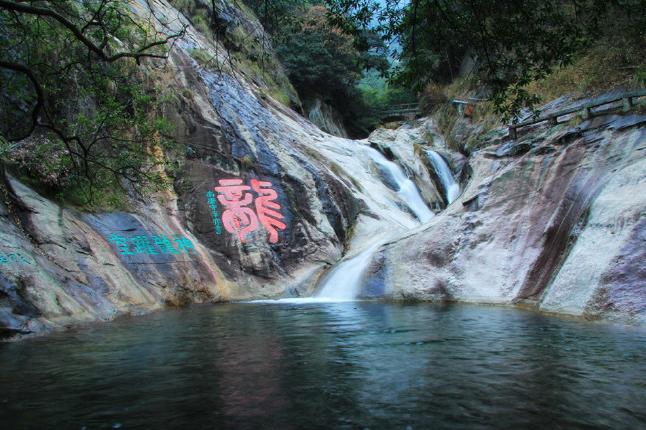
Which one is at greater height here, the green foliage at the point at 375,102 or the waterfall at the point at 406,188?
the green foliage at the point at 375,102

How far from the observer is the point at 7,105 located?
1160 cm

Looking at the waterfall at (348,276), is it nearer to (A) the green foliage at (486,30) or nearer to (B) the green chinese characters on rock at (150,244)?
(B) the green chinese characters on rock at (150,244)

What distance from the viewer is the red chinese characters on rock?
50.9 ft

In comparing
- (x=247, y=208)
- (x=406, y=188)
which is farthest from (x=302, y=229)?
(x=406, y=188)

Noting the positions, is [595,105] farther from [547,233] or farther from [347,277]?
[347,277]

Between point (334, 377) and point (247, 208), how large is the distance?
465 inches

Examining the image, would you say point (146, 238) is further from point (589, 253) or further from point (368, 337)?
point (589, 253)

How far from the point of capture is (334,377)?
4695 millimetres

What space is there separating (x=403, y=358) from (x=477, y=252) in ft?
23.5

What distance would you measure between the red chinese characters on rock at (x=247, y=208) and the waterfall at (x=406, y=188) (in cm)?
714

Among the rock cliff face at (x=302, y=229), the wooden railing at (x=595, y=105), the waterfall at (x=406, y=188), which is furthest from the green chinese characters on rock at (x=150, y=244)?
the waterfall at (x=406, y=188)

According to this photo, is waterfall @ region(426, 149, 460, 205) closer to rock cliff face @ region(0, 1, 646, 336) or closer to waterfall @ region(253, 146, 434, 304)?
rock cliff face @ region(0, 1, 646, 336)

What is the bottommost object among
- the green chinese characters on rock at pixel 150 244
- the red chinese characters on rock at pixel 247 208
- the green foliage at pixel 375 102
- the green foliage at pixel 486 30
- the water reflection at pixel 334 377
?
the water reflection at pixel 334 377

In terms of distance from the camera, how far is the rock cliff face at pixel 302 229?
8586 millimetres
